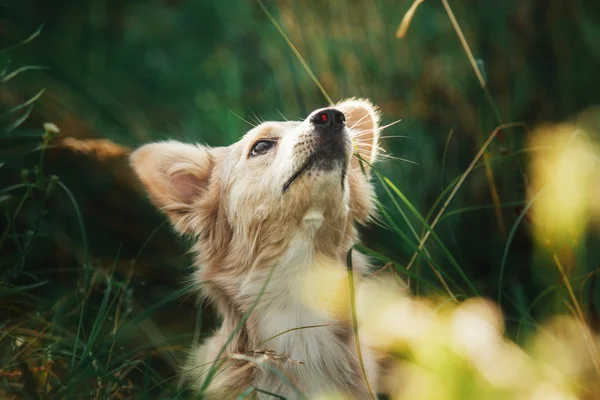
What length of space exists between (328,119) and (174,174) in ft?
2.83

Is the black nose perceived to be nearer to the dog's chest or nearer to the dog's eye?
the dog's eye

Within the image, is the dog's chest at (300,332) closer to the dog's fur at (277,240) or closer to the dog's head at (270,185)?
the dog's fur at (277,240)

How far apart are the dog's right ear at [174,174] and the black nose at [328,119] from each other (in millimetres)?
772

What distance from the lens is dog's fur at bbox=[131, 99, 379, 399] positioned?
8.06 ft

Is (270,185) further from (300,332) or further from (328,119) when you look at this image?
(300,332)

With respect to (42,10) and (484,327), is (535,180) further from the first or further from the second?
(42,10)

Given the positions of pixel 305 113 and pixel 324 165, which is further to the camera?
pixel 305 113

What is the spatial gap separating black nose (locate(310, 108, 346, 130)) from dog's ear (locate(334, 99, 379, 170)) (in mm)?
504

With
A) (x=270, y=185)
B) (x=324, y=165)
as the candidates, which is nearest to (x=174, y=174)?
(x=270, y=185)

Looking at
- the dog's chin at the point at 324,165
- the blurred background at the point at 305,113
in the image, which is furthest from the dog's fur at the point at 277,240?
the blurred background at the point at 305,113

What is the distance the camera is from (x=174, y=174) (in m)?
2.99

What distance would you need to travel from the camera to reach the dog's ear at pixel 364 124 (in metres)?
3.02

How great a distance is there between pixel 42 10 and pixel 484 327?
14.3ft

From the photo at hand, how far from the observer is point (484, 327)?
87cm
